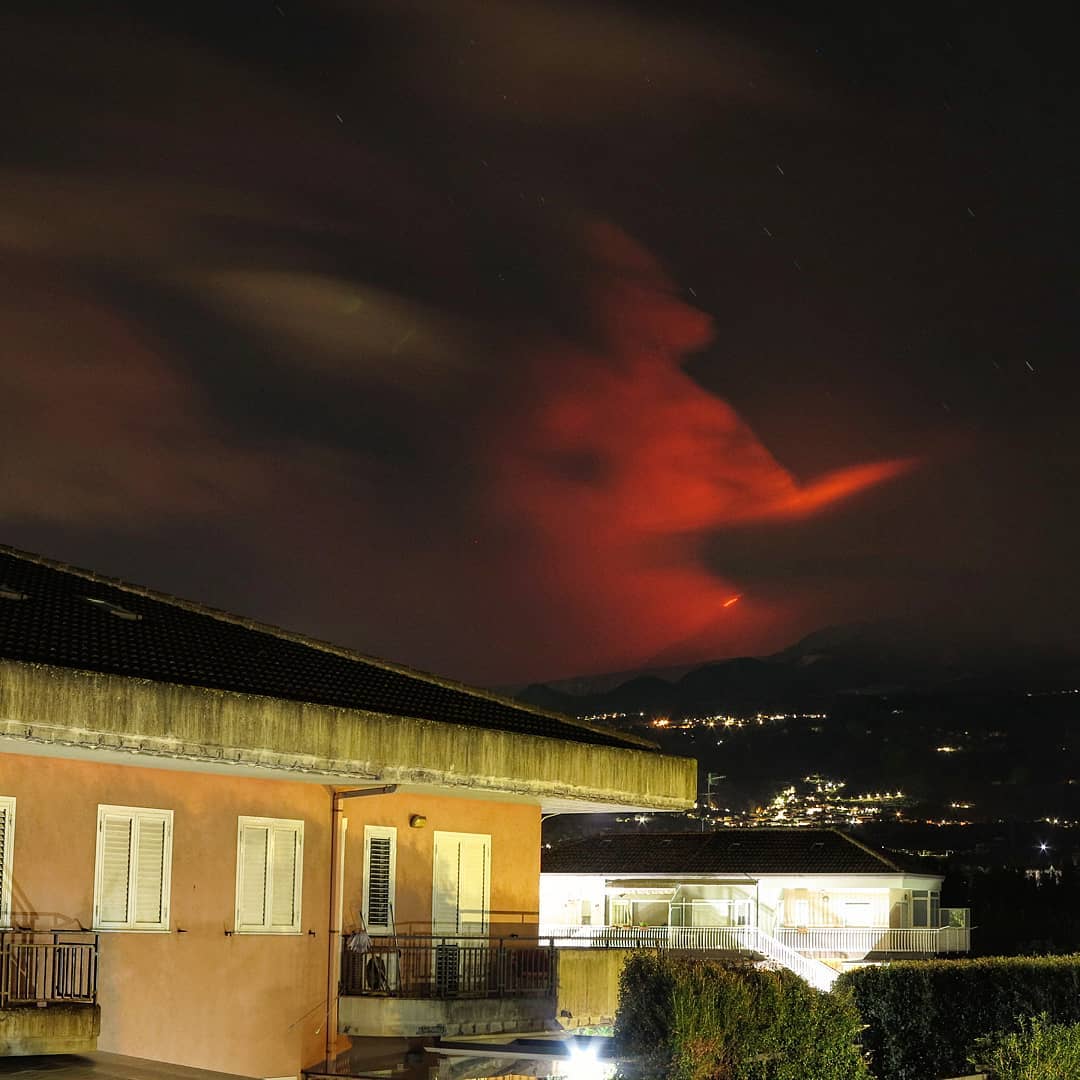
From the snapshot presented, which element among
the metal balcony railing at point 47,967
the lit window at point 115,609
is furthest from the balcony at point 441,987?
the lit window at point 115,609

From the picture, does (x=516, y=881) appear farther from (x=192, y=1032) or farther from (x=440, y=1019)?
(x=192, y=1032)

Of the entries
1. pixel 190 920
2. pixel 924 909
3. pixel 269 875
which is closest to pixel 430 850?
pixel 269 875

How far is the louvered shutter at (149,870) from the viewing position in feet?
67.2

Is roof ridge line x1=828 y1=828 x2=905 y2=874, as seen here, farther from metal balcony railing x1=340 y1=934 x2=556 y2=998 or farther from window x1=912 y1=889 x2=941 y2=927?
metal balcony railing x1=340 y1=934 x2=556 y2=998

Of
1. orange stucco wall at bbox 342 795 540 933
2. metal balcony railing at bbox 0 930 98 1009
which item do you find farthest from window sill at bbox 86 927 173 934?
orange stucco wall at bbox 342 795 540 933

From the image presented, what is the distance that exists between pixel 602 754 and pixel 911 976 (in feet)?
29.2

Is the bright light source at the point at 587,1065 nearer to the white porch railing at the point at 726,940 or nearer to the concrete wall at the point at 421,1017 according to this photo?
the concrete wall at the point at 421,1017

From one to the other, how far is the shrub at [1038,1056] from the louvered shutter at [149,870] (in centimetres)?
1203

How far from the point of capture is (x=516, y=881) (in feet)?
87.9

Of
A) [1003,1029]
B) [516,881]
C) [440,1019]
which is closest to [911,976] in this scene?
[1003,1029]

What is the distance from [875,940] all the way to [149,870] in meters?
53.1

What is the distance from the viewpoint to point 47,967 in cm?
1869

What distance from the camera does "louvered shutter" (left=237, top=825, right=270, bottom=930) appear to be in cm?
2186

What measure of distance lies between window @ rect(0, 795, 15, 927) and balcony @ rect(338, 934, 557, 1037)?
18.1 ft
